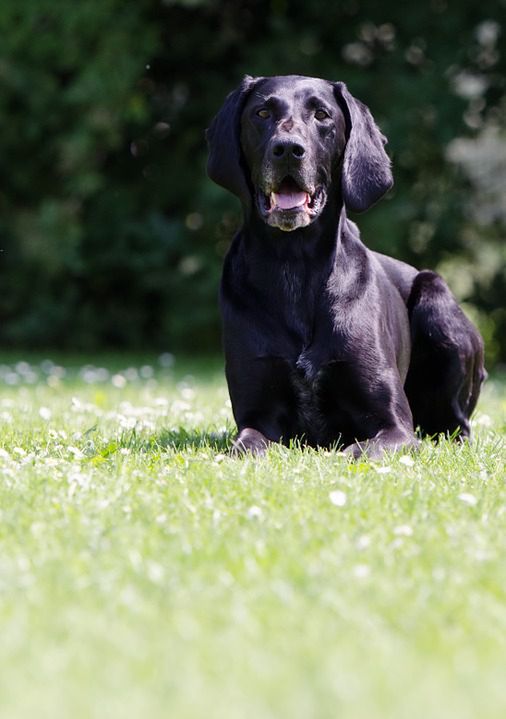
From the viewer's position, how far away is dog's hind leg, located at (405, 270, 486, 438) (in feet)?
17.6

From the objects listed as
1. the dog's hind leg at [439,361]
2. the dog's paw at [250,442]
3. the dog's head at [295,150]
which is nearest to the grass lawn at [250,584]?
the dog's paw at [250,442]

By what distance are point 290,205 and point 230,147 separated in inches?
17.4

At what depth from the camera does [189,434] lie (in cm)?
501

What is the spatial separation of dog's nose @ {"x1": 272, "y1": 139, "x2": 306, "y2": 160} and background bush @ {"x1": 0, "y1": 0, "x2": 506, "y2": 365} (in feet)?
24.0

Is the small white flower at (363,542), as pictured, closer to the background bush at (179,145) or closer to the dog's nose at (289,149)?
the dog's nose at (289,149)

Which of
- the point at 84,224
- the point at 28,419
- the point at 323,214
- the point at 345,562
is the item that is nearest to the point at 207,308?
the point at 84,224

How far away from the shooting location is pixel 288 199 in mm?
4453

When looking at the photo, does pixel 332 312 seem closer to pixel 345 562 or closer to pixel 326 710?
pixel 345 562

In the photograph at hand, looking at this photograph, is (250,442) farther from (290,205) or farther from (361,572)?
(361,572)

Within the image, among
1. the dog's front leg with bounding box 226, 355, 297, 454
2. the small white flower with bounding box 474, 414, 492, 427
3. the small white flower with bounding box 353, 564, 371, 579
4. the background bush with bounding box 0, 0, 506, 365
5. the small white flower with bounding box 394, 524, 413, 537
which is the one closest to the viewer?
the small white flower with bounding box 353, 564, 371, 579

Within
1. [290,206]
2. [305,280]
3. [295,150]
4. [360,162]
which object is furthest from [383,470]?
[360,162]

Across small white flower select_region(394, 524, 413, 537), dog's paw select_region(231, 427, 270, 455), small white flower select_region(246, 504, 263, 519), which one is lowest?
dog's paw select_region(231, 427, 270, 455)

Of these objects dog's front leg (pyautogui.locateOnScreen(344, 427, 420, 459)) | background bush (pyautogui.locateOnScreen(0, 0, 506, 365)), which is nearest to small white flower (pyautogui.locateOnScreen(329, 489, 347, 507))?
dog's front leg (pyautogui.locateOnScreen(344, 427, 420, 459))

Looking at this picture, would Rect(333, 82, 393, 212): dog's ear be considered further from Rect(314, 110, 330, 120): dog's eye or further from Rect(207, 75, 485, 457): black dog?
Rect(314, 110, 330, 120): dog's eye
